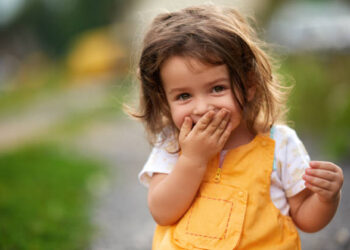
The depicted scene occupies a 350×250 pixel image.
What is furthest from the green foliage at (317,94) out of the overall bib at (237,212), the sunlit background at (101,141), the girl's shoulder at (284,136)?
the overall bib at (237,212)

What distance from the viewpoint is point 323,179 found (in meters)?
1.56

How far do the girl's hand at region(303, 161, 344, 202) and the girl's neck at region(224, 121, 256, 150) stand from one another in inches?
12.0

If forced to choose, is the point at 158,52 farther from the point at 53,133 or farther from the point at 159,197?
the point at 53,133

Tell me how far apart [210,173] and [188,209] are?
0.58 ft

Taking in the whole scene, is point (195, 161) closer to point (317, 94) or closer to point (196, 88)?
point (196, 88)

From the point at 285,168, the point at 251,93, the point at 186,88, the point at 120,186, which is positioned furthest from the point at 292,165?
the point at 120,186

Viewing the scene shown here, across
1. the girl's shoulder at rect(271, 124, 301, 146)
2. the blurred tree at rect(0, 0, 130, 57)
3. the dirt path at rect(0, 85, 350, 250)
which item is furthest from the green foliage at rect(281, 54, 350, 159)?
the blurred tree at rect(0, 0, 130, 57)

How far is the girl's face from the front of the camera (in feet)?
5.12

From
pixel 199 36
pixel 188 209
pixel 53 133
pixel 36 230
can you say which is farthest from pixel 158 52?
pixel 53 133

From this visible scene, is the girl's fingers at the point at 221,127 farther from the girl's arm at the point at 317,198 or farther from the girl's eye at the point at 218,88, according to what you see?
the girl's arm at the point at 317,198

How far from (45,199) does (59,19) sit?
16717 millimetres

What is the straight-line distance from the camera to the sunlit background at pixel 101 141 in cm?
283

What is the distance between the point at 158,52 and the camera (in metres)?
1.62

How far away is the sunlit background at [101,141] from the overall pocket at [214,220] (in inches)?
27.4
